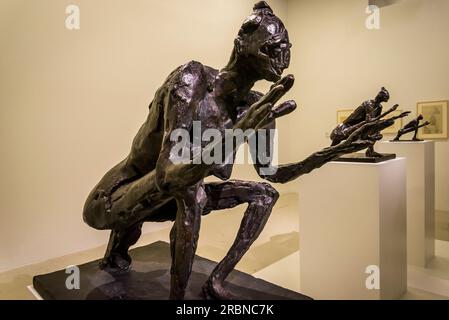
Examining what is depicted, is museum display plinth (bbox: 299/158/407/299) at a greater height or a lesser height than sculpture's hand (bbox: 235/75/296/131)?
lesser

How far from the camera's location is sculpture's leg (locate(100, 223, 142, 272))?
7.70 feet

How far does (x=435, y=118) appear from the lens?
5.16m

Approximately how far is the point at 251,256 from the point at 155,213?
68.1 inches

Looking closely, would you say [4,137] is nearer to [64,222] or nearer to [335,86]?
[64,222]

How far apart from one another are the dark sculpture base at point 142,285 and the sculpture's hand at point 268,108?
1.09 metres

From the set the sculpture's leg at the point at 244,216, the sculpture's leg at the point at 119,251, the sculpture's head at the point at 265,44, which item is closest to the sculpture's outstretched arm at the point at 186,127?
the sculpture's head at the point at 265,44

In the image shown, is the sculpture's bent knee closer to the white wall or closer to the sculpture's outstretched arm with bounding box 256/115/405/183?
the sculpture's outstretched arm with bounding box 256/115/405/183

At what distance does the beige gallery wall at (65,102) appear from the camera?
3.33 meters

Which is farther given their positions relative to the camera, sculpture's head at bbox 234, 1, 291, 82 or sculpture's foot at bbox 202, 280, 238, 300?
sculpture's foot at bbox 202, 280, 238, 300

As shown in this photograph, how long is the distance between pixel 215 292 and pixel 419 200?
8.88 ft

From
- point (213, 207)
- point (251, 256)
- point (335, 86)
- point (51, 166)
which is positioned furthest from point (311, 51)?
point (213, 207)

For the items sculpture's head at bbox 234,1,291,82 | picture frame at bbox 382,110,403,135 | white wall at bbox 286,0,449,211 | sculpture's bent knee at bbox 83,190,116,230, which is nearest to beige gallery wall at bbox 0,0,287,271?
sculpture's bent knee at bbox 83,190,116,230

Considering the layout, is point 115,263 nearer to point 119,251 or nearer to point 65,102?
point 119,251

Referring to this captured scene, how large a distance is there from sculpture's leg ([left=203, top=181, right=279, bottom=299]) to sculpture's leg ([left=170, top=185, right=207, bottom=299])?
0.29 meters
